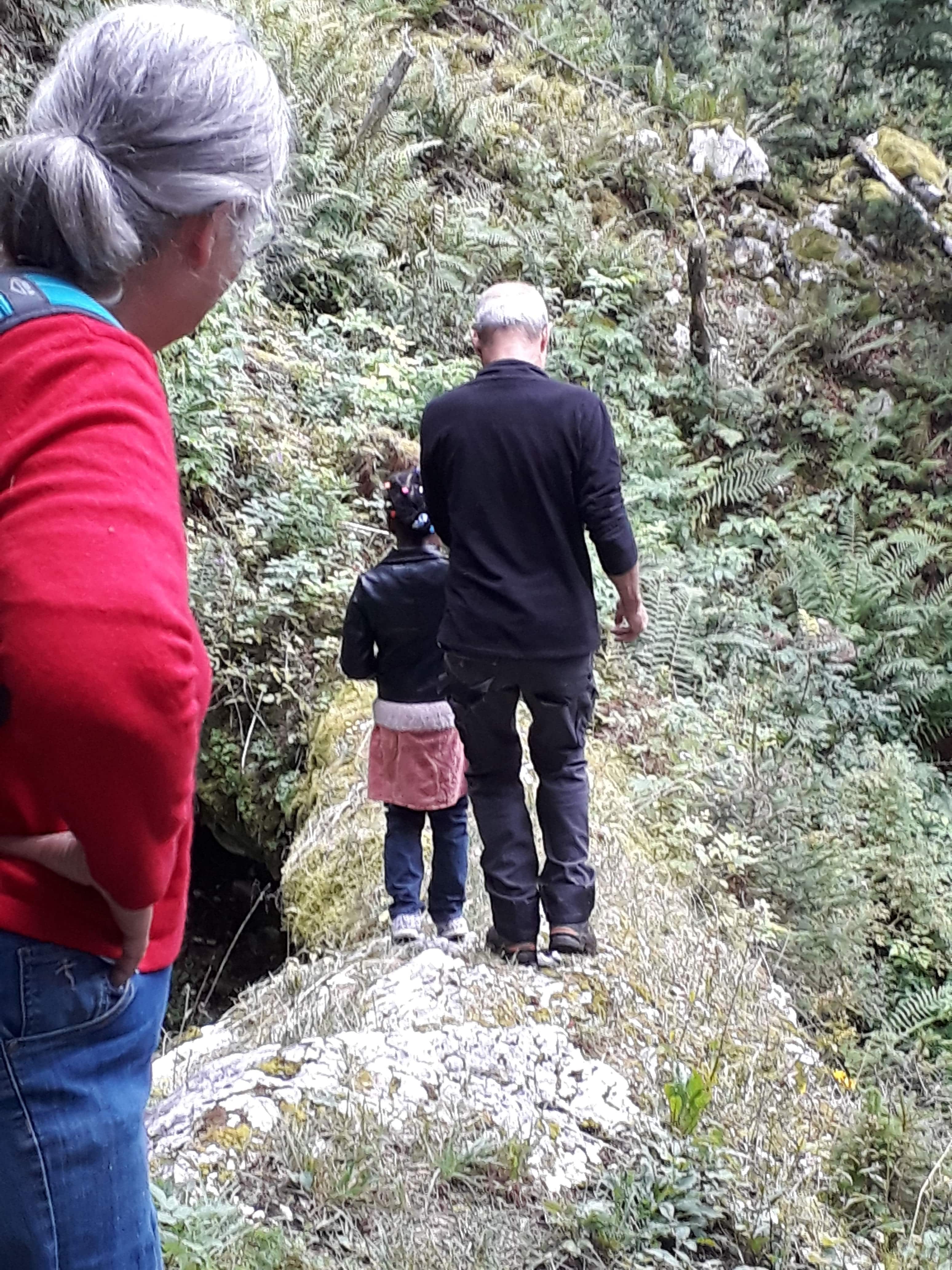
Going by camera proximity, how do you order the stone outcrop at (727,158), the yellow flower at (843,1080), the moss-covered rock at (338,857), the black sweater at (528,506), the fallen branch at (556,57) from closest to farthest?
the black sweater at (528,506) → the yellow flower at (843,1080) → the moss-covered rock at (338,857) → the stone outcrop at (727,158) → the fallen branch at (556,57)

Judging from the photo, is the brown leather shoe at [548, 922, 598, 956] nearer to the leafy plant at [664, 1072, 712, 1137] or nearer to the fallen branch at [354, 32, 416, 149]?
the leafy plant at [664, 1072, 712, 1137]

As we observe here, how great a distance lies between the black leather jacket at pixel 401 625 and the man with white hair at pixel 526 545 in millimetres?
398

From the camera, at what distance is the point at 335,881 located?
15.5 feet

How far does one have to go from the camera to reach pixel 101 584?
3.49 feet

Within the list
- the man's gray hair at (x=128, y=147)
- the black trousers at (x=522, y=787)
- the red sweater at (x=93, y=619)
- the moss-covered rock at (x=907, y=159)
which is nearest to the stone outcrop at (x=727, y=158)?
the moss-covered rock at (x=907, y=159)

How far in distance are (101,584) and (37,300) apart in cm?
34

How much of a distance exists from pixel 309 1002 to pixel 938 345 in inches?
390

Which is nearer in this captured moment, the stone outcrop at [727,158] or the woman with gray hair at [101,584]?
the woman with gray hair at [101,584]

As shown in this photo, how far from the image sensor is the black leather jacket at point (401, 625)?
4.02 m

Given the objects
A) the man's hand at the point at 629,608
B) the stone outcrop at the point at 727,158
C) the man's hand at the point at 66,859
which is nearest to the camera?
the man's hand at the point at 66,859

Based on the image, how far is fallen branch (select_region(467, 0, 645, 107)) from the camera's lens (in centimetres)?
1311

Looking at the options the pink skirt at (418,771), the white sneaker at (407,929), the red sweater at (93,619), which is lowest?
the white sneaker at (407,929)

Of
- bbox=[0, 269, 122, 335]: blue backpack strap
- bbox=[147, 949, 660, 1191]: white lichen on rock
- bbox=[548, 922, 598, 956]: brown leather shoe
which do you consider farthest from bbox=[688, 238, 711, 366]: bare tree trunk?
bbox=[0, 269, 122, 335]: blue backpack strap

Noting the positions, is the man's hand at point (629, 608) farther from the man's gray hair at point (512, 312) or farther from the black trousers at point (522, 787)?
the man's gray hair at point (512, 312)
